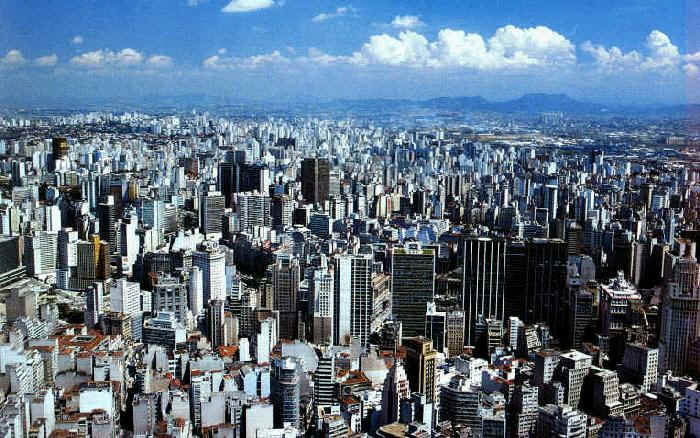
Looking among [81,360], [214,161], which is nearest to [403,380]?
[81,360]

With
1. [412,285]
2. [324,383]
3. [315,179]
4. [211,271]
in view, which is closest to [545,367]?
[324,383]

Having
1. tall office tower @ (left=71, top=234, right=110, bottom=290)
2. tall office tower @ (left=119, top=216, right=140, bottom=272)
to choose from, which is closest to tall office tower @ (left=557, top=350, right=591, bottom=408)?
Answer: tall office tower @ (left=71, top=234, right=110, bottom=290)

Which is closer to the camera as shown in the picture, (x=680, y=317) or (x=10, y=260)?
(x=680, y=317)

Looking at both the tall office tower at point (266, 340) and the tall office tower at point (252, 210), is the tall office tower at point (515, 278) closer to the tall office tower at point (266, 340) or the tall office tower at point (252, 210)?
the tall office tower at point (266, 340)

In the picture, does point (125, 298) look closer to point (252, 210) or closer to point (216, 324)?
point (216, 324)

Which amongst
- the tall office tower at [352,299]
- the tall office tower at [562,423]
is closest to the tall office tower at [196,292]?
the tall office tower at [352,299]

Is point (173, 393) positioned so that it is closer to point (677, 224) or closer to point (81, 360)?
point (81, 360)
